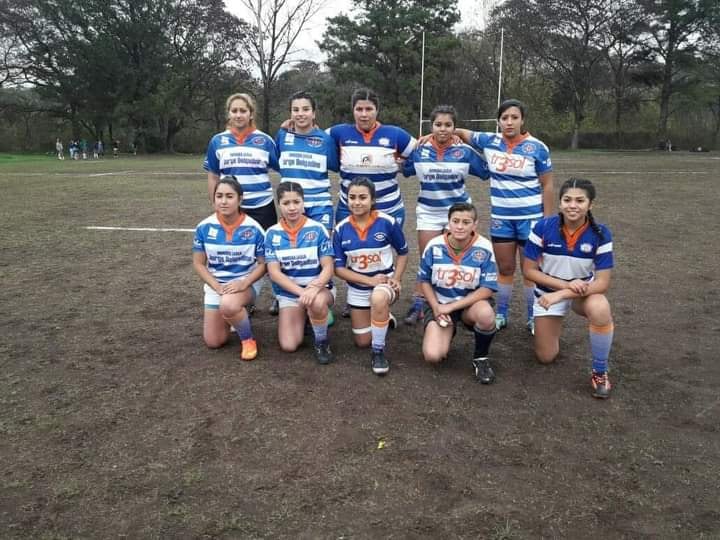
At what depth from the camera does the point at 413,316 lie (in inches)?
191

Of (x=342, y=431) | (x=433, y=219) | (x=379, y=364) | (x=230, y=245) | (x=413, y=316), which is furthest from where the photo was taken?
(x=413, y=316)

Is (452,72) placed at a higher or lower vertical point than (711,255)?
higher

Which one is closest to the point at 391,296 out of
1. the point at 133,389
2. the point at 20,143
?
the point at 133,389

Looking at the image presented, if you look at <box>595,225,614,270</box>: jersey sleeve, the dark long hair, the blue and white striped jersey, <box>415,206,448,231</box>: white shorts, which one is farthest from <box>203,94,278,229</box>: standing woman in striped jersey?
<box>595,225,614,270</box>: jersey sleeve

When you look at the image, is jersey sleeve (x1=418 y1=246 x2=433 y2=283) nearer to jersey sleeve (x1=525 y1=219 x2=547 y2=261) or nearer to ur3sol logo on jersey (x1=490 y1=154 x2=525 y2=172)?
jersey sleeve (x1=525 y1=219 x2=547 y2=261)

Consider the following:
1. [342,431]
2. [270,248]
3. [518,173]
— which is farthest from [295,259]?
[518,173]

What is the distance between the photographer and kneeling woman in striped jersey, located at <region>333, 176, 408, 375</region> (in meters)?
4.09

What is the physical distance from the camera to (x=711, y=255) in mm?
6949

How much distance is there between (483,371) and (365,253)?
1.22 metres

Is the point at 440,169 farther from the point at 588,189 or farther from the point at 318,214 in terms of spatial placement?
the point at 588,189

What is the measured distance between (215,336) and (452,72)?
39.6 meters

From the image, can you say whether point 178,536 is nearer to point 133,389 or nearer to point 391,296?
point 133,389

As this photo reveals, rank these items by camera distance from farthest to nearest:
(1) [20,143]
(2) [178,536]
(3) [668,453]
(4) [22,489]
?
(1) [20,143] → (3) [668,453] → (4) [22,489] → (2) [178,536]

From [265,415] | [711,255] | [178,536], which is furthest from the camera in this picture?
[711,255]
